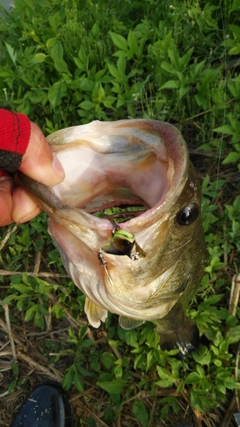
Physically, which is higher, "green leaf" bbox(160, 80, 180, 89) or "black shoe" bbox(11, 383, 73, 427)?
"green leaf" bbox(160, 80, 180, 89)

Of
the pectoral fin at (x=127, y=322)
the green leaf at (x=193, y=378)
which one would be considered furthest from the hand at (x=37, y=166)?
the green leaf at (x=193, y=378)

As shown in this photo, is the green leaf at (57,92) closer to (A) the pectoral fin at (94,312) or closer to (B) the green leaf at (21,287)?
(B) the green leaf at (21,287)

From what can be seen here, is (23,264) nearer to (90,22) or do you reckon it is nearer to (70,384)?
(70,384)

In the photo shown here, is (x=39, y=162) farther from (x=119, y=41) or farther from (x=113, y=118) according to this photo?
(x=119, y=41)

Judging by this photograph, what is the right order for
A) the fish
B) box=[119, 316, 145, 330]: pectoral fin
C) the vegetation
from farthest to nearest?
the vegetation, box=[119, 316, 145, 330]: pectoral fin, the fish

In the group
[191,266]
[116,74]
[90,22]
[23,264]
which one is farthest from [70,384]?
[90,22]

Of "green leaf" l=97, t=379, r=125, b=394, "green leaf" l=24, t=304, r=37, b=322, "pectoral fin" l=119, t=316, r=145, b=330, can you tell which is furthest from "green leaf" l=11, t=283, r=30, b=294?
"pectoral fin" l=119, t=316, r=145, b=330

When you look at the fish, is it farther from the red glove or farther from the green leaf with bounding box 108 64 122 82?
the green leaf with bounding box 108 64 122 82

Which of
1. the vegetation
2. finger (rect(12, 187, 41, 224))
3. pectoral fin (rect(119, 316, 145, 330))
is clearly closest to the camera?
finger (rect(12, 187, 41, 224))
